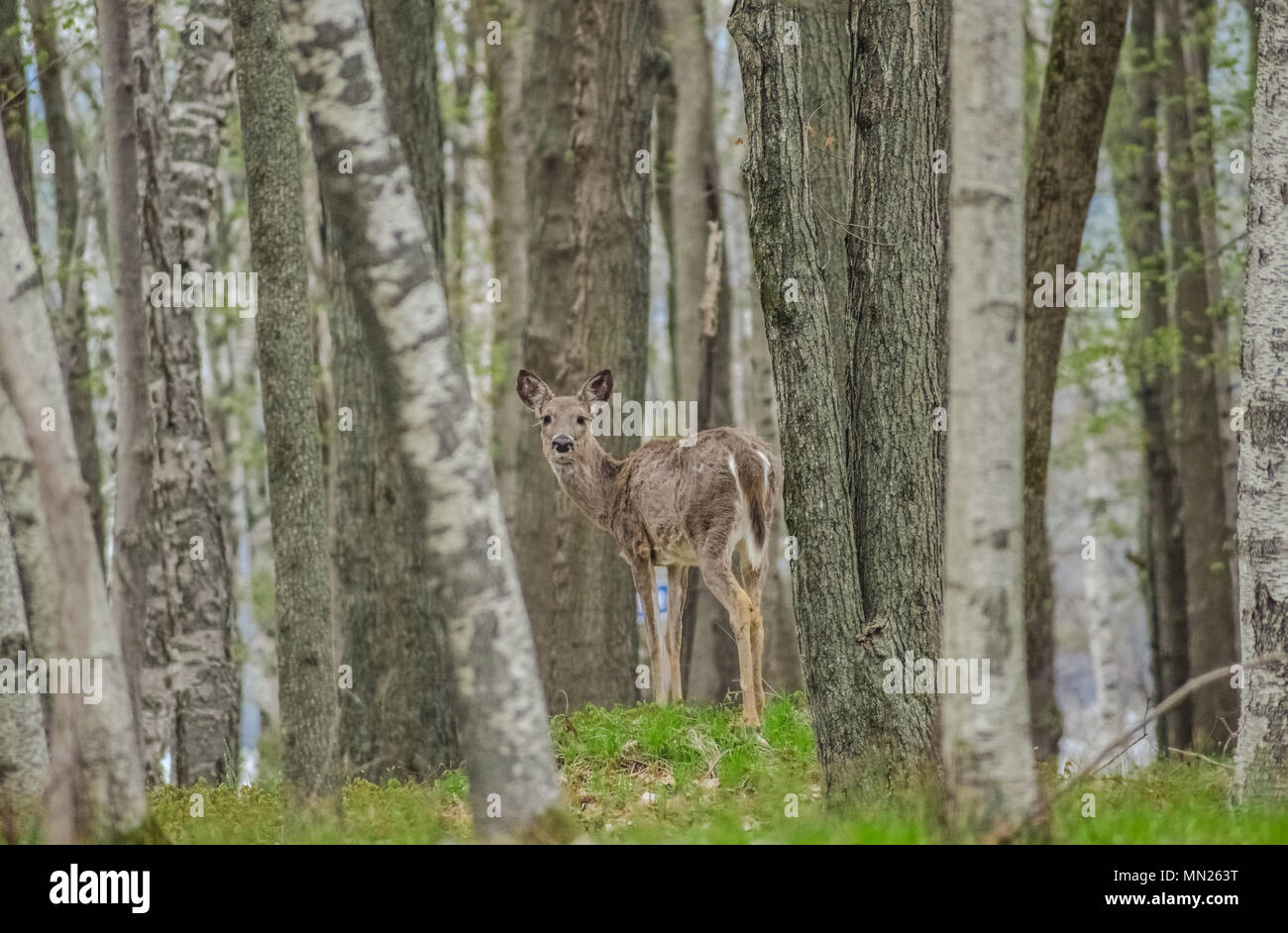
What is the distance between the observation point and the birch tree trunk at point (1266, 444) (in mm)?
7492

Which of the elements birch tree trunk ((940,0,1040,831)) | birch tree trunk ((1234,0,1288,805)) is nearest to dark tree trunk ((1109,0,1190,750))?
birch tree trunk ((1234,0,1288,805))

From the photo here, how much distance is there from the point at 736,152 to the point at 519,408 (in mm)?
13675

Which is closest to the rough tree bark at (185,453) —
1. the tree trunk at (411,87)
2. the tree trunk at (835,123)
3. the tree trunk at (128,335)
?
the tree trunk at (128,335)

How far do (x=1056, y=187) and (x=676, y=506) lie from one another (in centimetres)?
465

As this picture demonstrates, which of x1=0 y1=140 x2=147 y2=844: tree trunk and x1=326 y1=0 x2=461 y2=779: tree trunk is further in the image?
x1=326 y1=0 x2=461 y2=779: tree trunk

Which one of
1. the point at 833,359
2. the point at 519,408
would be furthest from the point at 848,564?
the point at 519,408

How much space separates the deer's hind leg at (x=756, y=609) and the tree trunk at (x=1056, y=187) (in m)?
2.93

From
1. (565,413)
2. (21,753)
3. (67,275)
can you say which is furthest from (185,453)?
(67,275)

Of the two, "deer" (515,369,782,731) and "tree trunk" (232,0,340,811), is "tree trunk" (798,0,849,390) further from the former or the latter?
"tree trunk" (232,0,340,811)

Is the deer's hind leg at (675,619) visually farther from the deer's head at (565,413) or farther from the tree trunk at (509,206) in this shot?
the tree trunk at (509,206)

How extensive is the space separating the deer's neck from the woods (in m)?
0.04

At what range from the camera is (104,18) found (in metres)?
13.1

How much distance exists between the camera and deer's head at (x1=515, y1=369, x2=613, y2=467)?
11.9 metres

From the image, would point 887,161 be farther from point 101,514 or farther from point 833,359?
point 101,514
